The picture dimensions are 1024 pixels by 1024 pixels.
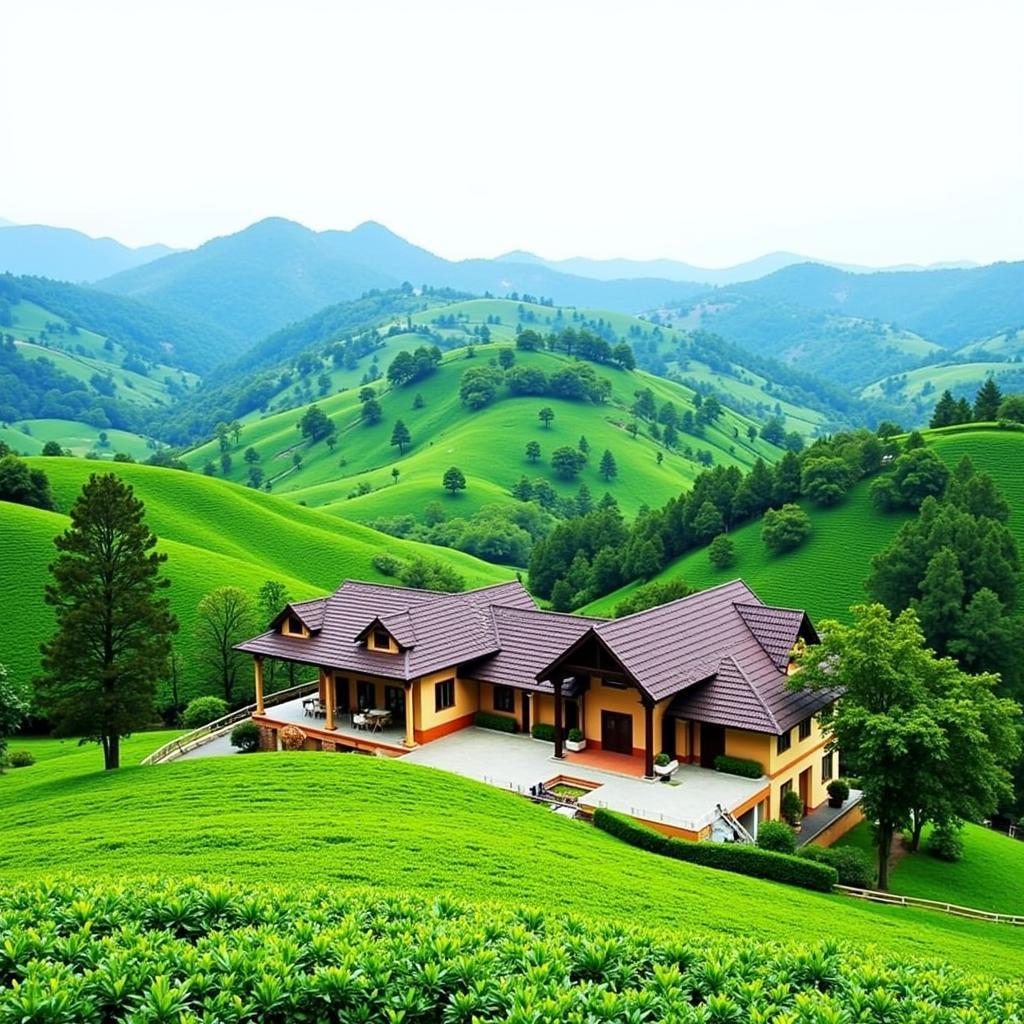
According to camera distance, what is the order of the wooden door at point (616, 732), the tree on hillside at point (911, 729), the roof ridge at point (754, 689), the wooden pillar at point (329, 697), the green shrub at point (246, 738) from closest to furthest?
the tree on hillside at point (911, 729), the roof ridge at point (754, 689), the wooden door at point (616, 732), the wooden pillar at point (329, 697), the green shrub at point (246, 738)

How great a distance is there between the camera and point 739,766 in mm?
37156

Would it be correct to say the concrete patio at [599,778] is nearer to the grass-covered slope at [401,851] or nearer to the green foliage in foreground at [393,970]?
the grass-covered slope at [401,851]

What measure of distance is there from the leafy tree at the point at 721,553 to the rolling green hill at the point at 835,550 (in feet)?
2.01

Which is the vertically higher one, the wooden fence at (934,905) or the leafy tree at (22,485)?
the leafy tree at (22,485)

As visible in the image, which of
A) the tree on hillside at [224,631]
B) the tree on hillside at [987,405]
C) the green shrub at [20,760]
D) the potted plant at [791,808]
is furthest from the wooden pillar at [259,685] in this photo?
the tree on hillside at [987,405]

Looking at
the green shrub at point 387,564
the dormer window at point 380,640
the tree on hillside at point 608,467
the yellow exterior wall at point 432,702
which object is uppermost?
the tree on hillside at point 608,467

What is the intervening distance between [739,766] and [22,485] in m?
80.1

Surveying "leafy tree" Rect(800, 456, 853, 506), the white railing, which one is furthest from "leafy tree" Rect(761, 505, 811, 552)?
the white railing

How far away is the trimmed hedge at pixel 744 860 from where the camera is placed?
97.2 ft

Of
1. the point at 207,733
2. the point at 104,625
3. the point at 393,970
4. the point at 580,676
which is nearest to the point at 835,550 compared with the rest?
the point at 580,676

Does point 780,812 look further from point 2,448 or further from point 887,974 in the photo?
point 2,448

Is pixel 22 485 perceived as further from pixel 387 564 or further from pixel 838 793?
pixel 838 793

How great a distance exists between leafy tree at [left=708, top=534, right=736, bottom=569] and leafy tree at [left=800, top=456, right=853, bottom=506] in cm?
1076

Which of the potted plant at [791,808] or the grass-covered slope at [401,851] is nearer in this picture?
the grass-covered slope at [401,851]
